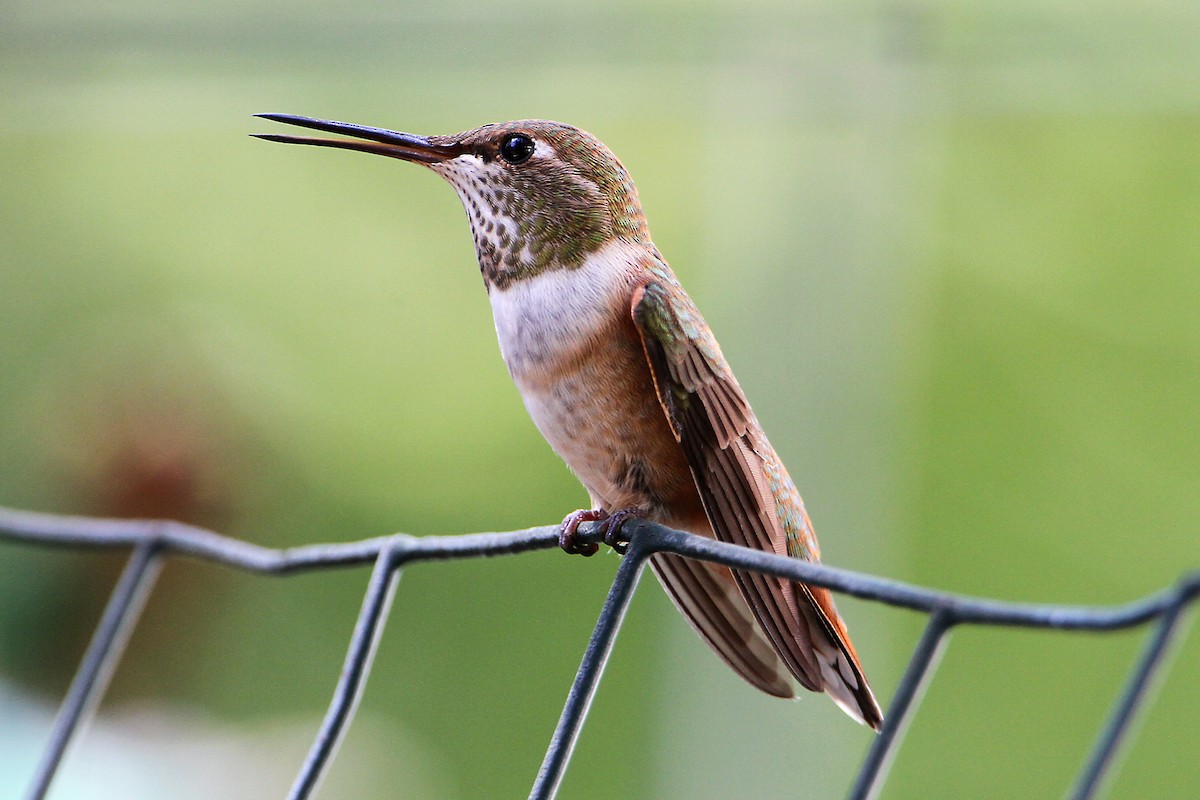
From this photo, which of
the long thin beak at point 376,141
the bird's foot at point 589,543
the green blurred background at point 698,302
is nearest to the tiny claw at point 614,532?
the bird's foot at point 589,543

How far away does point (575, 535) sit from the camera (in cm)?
80

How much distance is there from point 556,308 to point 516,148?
0.15 metres

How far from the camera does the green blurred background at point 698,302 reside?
3.55 meters

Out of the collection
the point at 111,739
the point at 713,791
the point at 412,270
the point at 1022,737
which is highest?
the point at 412,270

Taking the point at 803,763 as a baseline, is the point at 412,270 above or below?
above

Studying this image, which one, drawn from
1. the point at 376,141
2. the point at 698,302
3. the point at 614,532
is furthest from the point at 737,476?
the point at 698,302

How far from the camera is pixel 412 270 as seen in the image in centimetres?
513

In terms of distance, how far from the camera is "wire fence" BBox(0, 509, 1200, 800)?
16.0 inches

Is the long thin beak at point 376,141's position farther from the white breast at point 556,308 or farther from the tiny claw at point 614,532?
the tiny claw at point 614,532

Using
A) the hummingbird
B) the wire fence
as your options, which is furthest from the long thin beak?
the wire fence

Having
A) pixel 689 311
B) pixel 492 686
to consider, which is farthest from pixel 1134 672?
pixel 492 686

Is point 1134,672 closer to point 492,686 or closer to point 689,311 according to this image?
point 689,311

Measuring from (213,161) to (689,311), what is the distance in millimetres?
5007

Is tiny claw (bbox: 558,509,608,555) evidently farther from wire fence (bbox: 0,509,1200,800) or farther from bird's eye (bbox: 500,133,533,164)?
bird's eye (bbox: 500,133,533,164)
